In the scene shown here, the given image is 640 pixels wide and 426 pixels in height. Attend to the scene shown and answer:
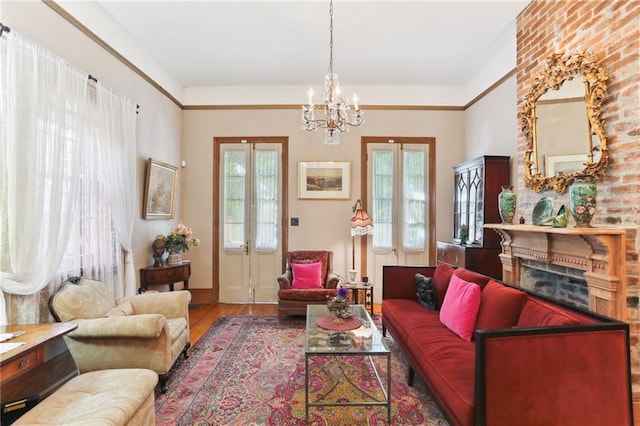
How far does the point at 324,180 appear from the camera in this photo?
499cm

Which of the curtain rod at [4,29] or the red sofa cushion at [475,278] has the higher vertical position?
the curtain rod at [4,29]

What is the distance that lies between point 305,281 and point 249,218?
1467 millimetres

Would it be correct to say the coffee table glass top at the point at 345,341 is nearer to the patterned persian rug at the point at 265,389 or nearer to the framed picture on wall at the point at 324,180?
the patterned persian rug at the point at 265,389

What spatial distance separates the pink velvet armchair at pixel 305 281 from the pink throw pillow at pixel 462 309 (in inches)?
66.1

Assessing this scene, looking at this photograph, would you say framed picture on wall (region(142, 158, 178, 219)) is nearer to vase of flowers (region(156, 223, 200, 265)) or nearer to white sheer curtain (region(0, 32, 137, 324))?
vase of flowers (region(156, 223, 200, 265))

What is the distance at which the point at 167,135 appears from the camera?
4531mm

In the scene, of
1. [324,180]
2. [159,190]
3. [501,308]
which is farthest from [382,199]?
[159,190]

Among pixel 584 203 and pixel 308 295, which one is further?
pixel 308 295

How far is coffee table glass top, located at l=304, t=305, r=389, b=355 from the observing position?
2146mm

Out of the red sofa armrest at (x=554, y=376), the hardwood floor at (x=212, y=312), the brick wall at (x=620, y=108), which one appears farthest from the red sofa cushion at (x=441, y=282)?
the hardwood floor at (x=212, y=312)

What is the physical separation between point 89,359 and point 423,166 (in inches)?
188

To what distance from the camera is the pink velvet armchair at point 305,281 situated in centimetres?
402

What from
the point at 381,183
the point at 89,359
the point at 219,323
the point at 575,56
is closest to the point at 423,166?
the point at 381,183

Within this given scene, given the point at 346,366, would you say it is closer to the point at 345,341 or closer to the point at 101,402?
the point at 345,341
